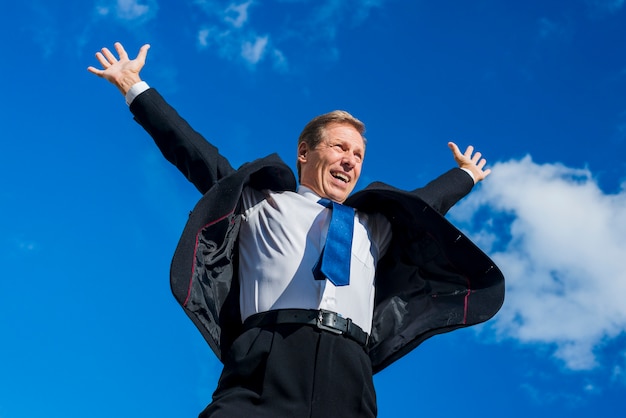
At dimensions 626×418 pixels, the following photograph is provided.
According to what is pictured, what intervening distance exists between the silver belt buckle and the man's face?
0.98 metres

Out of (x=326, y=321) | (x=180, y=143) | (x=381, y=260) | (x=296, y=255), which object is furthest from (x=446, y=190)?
(x=180, y=143)

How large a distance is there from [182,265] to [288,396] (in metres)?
0.83

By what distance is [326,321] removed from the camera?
3.87 meters

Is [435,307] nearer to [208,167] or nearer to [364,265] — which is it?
[364,265]

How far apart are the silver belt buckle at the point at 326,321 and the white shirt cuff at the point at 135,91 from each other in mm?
1633

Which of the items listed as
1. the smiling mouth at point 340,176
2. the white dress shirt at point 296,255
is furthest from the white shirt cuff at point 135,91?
the smiling mouth at point 340,176

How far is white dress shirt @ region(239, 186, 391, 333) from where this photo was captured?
4008 millimetres

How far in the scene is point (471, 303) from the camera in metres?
4.38

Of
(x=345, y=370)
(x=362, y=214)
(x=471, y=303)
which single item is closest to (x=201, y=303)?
(x=345, y=370)

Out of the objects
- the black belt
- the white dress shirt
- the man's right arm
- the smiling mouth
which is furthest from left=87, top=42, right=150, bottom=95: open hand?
the black belt

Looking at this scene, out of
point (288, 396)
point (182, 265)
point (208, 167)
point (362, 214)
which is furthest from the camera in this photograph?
point (362, 214)

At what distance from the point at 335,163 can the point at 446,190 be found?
A: 74 cm

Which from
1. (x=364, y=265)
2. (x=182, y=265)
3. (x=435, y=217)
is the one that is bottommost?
(x=182, y=265)

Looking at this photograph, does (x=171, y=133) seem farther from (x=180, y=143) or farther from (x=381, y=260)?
(x=381, y=260)
